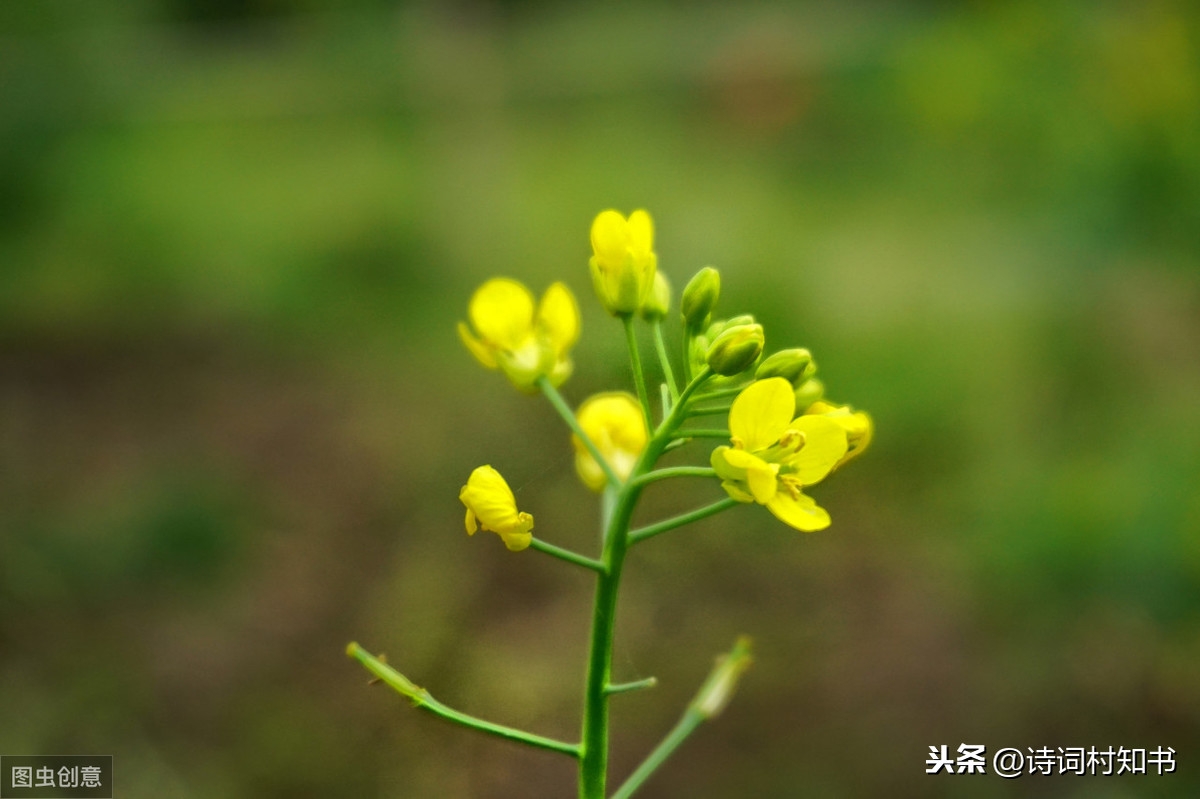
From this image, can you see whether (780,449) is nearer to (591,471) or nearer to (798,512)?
(798,512)

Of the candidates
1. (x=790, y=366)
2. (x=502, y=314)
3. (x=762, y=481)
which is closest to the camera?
(x=762, y=481)

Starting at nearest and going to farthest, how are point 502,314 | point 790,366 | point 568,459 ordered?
point 790,366 < point 502,314 < point 568,459

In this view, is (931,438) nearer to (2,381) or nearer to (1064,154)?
(1064,154)

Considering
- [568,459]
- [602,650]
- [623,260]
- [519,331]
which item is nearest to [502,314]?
[519,331]

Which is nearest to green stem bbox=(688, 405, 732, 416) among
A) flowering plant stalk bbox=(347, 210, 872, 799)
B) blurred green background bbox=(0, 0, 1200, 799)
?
flowering plant stalk bbox=(347, 210, 872, 799)

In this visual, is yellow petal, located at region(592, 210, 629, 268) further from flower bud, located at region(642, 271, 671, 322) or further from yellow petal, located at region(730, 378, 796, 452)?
yellow petal, located at region(730, 378, 796, 452)

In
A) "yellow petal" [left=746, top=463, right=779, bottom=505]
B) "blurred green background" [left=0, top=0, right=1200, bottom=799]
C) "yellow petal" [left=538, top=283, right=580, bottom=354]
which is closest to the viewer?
"yellow petal" [left=746, top=463, right=779, bottom=505]
